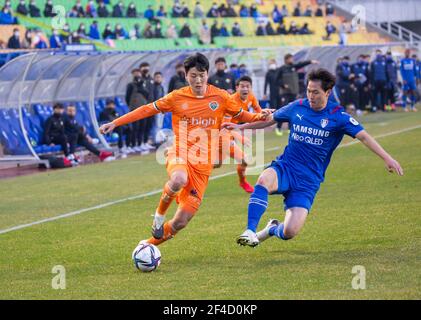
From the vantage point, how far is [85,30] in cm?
3784

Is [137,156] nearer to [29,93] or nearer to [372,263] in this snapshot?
[29,93]

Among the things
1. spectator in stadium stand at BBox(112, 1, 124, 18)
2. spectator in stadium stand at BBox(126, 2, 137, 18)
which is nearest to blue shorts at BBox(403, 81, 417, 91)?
spectator in stadium stand at BBox(126, 2, 137, 18)

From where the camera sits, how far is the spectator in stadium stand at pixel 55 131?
23.2 m

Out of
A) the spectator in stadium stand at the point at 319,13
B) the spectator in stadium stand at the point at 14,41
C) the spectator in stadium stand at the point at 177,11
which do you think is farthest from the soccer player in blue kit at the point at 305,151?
the spectator in stadium stand at the point at 319,13

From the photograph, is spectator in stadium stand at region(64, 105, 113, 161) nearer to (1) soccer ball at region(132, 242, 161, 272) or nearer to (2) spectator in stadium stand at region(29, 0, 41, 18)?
(2) spectator in stadium stand at region(29, 0, 41, 18)

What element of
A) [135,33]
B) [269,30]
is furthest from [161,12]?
[269,30]

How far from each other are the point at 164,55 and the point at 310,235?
18.5 m

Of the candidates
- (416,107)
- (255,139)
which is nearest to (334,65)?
(416,107)

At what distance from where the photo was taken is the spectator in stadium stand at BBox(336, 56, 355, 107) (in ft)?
121

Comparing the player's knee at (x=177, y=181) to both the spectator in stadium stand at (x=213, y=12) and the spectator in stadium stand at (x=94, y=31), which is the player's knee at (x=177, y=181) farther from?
the spectator in stadium stand at (x=213, y=12)

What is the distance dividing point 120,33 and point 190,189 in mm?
29408

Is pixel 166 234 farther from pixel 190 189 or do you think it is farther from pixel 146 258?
pixel 146 258

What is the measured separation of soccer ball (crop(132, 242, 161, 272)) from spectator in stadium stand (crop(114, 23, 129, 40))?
2987 cm

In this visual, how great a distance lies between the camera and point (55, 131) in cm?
2330
